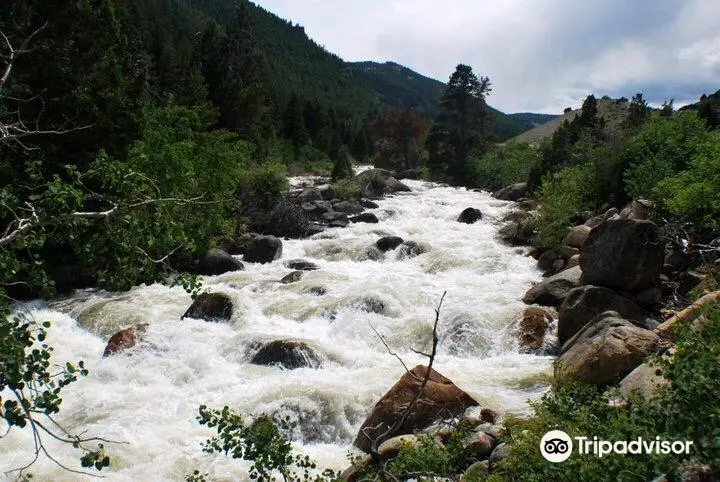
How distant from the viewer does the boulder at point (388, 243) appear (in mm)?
18402

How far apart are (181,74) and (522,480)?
143 feet

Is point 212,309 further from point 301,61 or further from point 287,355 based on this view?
point 301,61

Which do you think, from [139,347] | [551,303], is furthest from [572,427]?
[139,347]

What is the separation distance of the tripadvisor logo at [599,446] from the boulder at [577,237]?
456 inches

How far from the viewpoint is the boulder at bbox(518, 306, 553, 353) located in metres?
10.1

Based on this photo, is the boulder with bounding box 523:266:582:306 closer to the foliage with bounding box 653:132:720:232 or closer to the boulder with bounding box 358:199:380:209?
the foliage with bounding box 653:132:720:232

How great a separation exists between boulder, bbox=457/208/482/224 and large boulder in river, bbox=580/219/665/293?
11.8 meters

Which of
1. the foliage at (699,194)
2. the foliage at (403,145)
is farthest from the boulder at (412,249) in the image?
the foliage at (403,145)

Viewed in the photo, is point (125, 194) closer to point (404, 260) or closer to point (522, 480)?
point (522, 480)

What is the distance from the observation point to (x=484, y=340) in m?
10.5

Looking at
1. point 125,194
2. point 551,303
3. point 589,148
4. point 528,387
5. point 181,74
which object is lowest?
point 528,387

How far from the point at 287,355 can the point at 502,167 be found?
3119 centimetres

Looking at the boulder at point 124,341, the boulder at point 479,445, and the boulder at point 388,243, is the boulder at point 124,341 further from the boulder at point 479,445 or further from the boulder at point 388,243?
Answer: the boulder at point 388,243

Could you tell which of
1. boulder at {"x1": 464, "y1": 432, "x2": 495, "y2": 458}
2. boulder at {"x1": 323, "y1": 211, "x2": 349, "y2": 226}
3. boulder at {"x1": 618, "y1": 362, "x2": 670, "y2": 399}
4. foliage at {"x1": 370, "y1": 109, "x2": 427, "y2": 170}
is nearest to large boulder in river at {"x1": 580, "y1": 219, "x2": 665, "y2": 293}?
boulder at {"x1": 618, "y1": 362, "x2": 670, "y2": 399}
